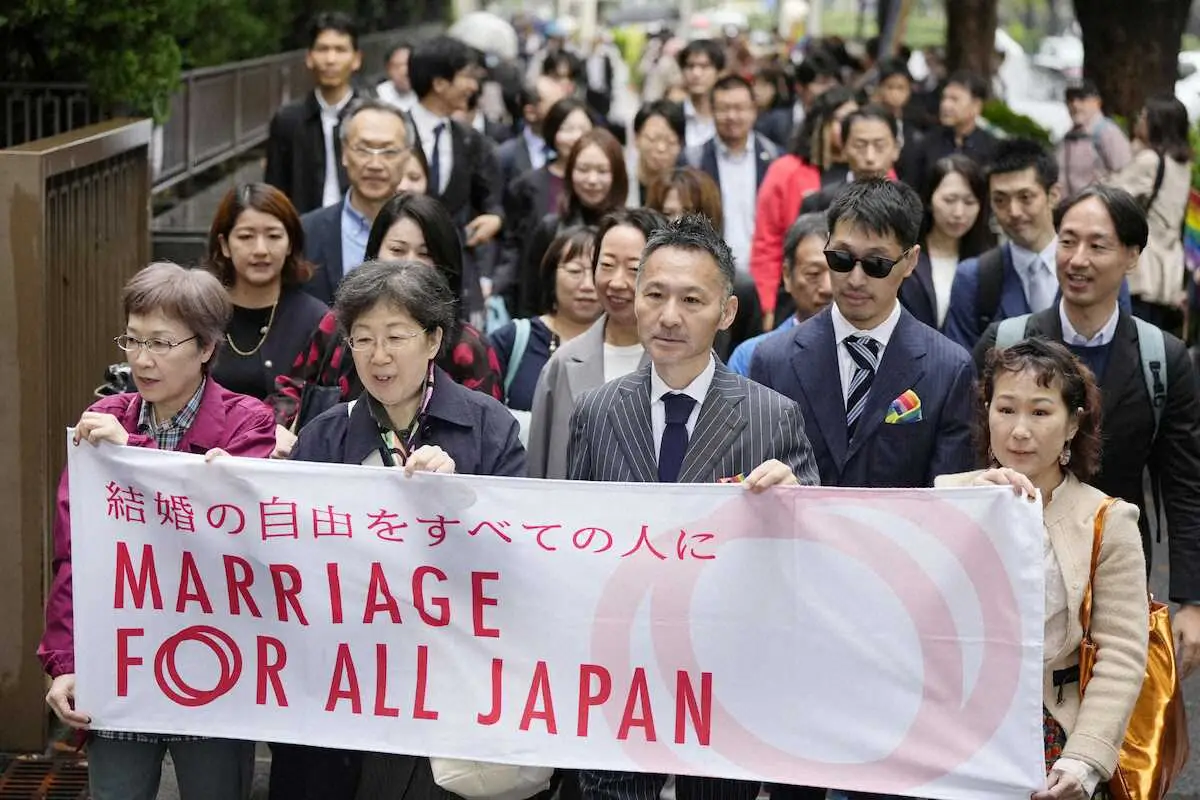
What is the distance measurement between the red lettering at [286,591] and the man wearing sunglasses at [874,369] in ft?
4.78

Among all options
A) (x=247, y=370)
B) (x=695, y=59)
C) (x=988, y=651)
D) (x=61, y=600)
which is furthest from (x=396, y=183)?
(x=695, y=59)

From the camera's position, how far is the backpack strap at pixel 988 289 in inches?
263

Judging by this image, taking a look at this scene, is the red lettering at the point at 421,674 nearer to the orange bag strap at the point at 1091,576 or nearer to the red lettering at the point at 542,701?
the red lettering at the point at 542,701

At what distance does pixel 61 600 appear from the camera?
473 cm

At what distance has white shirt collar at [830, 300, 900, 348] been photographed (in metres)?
5.13

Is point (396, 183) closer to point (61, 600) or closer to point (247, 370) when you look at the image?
point (247, 370)

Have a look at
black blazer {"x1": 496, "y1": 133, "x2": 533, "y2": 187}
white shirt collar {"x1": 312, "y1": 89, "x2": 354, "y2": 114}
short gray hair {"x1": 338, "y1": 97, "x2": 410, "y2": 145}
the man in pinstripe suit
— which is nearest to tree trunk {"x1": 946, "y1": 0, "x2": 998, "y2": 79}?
black blazer {"x1": 496, "y1": 133, "x2": 533, "y2": 187}

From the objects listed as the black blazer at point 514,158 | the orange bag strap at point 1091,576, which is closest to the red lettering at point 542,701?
the orange bag strap at point 1091,576

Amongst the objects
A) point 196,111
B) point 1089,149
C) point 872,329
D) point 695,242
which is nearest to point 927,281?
point 872,329

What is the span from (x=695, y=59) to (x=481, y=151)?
469cm

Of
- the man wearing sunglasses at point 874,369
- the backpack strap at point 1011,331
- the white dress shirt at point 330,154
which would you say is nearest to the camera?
the man wearing sunglasses at point 874,369

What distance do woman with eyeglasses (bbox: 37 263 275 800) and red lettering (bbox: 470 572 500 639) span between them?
709 mm

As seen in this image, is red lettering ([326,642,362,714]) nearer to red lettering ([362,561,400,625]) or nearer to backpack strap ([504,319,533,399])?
red lettering ([362,561,400,625])

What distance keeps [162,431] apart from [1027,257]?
3.51 meters
